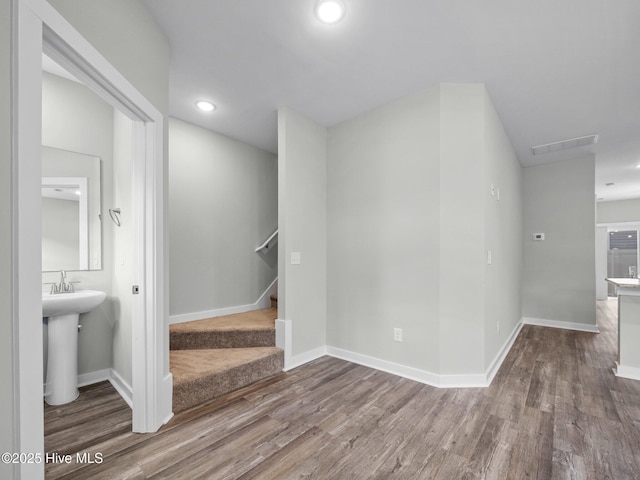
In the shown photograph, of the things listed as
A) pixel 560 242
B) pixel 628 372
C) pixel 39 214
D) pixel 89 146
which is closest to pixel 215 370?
pixel 39 214

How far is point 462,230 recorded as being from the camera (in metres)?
2.51

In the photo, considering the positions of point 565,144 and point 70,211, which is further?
point 565,144

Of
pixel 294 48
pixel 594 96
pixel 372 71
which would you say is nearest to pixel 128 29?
pixel 294 48

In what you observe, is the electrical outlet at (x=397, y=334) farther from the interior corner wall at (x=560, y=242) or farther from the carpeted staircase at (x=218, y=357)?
the interior corner wall at (x=560, y=242)

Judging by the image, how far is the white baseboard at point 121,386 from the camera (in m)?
2.25

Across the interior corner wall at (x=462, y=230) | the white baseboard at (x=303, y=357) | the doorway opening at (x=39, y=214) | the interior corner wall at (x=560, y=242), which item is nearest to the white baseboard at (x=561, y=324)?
the interior corner wall at (x=560, y=242)

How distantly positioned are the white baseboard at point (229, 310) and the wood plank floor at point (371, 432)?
2.81 feet

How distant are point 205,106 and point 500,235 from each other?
3343mm

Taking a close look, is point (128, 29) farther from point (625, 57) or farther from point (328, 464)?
point (625, 57)

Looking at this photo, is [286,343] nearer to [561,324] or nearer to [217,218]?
[217,218]

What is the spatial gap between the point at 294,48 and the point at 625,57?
2.42 metres

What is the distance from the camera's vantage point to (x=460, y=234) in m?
2.51

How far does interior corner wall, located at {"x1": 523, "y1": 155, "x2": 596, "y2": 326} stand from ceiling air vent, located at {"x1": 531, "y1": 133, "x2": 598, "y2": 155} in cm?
69

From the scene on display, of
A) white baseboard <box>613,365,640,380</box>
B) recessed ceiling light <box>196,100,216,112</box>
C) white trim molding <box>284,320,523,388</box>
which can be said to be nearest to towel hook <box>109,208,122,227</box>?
recessed ceiling light <box>196,100,216,112</box>
